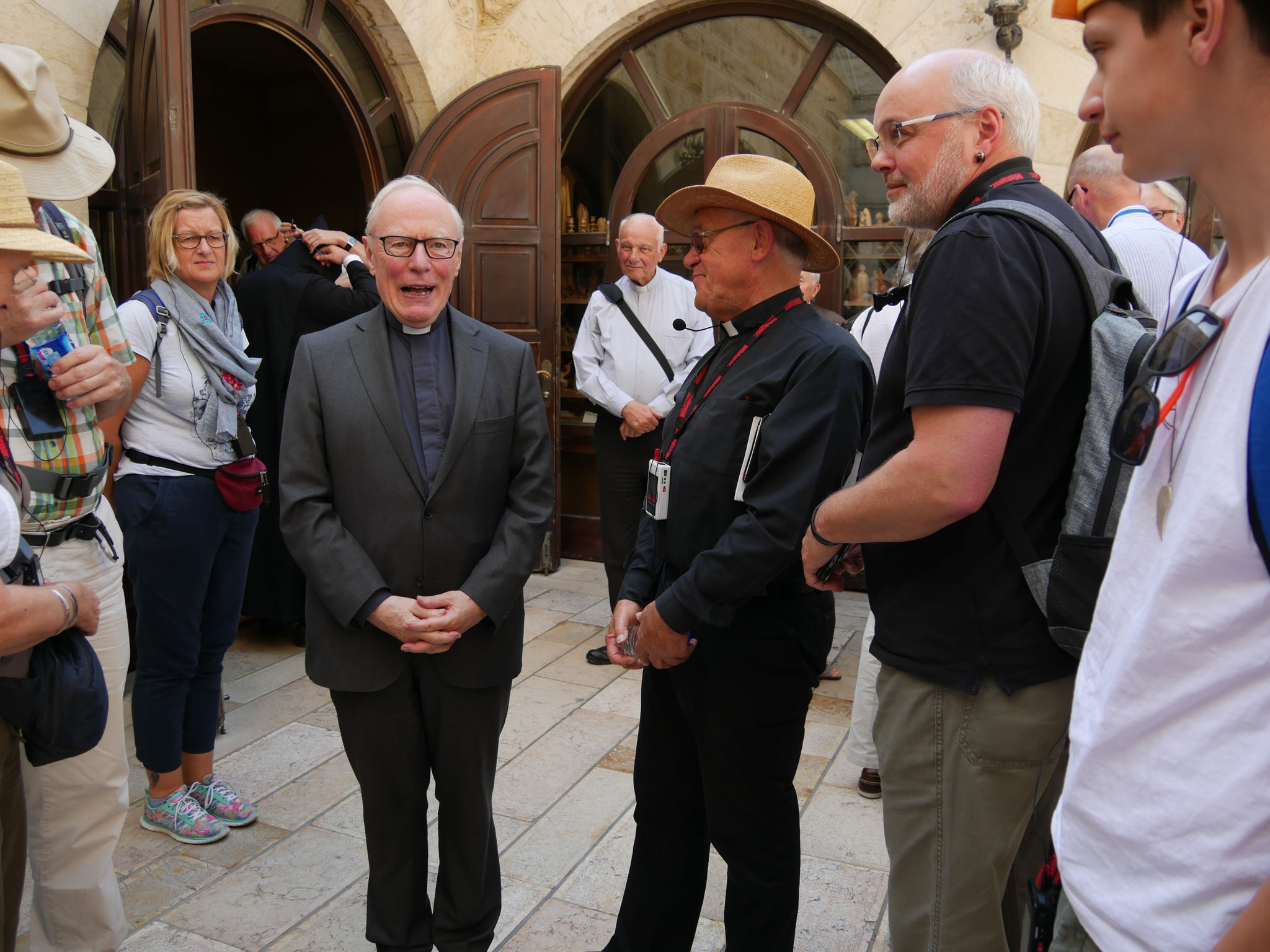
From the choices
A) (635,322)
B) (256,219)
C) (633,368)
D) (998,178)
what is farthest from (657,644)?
(256,219)

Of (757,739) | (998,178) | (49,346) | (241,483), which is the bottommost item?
(757,739)

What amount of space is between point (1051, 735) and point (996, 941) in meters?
0.38

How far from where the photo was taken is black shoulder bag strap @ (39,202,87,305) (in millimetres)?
2199

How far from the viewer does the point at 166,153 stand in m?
3.60

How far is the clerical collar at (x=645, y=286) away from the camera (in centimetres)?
507

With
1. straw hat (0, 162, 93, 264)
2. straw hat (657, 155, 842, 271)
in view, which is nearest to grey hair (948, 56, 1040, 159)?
straw hat (657, 155, 842, 271)

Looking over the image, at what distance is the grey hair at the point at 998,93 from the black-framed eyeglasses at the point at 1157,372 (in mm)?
877

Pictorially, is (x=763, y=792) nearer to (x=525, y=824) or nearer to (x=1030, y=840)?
(x=1030, y=840)

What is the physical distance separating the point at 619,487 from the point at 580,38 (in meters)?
3.25

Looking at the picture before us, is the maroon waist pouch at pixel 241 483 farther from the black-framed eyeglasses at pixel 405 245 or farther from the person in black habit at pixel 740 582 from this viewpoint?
the person in black habit at pixel 740 582

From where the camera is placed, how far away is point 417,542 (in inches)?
85.4

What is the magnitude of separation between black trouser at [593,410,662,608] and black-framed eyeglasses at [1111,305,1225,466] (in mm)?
3904

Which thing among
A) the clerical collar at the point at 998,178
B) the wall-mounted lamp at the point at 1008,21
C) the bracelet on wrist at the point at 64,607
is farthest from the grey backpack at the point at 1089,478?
the wall-mounted lamp at the point at 1008,21

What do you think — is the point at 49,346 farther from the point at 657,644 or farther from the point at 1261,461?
the point at 1261,461
